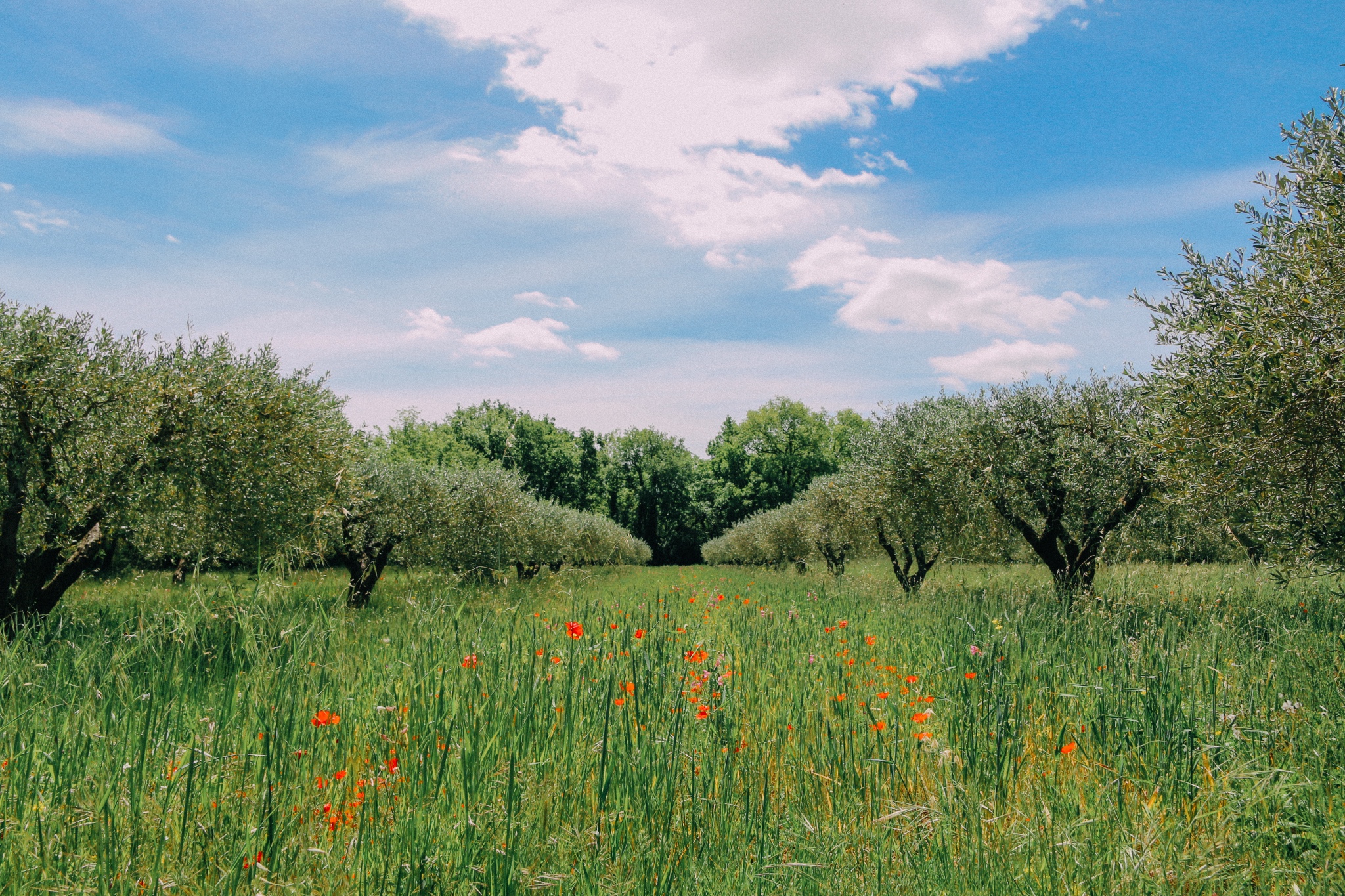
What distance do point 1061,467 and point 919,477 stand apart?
3491 mm

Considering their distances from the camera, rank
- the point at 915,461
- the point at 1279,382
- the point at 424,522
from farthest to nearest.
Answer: the point at 424,522, the point at 915,461, the point at 1279,382

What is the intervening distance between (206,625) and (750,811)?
3.38m

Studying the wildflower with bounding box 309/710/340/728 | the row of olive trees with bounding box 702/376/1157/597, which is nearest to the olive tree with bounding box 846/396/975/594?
the row of olive trees with bounding box 702/376/1157/597

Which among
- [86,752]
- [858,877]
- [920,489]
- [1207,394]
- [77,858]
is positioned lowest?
[858,877]

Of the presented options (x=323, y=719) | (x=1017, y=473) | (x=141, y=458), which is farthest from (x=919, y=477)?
(x=141, y=458)

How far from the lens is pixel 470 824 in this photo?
273 cm

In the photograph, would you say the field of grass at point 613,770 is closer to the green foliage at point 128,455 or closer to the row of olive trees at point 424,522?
the green foliage at point 128,455

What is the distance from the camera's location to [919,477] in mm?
16047

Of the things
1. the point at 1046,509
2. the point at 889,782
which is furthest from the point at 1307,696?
the point at 1046,509

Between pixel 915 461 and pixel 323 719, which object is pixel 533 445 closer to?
pixel 915 461

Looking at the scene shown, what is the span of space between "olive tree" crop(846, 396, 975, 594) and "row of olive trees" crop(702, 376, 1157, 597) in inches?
1.3

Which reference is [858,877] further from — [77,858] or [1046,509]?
[1046,509]

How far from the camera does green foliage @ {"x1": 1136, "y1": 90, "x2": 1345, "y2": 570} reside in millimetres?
6473

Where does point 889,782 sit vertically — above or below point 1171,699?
below
